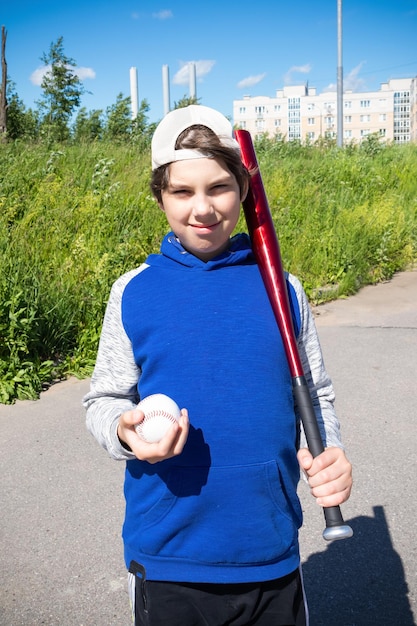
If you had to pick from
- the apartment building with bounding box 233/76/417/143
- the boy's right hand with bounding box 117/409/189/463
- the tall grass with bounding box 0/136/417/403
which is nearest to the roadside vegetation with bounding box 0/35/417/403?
the tall grass with bounding box 0/136/417/403

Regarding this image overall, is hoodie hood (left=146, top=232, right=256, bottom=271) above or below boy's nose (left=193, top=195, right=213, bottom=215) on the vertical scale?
below

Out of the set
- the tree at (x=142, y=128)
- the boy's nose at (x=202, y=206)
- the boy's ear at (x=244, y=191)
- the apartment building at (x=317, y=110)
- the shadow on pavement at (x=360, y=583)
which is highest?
the apartment building at (x=317, y=110)

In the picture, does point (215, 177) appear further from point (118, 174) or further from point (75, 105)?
point (75, 105)

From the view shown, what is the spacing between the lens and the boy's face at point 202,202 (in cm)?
150

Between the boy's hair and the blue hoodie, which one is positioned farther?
the boy's hair

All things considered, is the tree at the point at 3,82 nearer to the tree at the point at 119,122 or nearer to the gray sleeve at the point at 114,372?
the tree at the point at 119,122

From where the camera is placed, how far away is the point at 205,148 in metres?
1.49

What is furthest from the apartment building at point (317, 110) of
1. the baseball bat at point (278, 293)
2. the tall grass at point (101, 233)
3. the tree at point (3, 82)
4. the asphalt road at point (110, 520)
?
the baseball bat at point (278, 293)

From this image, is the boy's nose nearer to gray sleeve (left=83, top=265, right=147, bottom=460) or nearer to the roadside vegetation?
gray sleeve (left=83, top=265, right=147, bottom=460)

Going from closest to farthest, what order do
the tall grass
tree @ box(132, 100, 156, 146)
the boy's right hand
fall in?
the boy's right hand < the tall grass < tree @ box(132, 100, 156, 146)

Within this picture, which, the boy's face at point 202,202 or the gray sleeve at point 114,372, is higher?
the boy's face at point 202,202

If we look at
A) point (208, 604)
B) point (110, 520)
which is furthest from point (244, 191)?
point (110, 520)

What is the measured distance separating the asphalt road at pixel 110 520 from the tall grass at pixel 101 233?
0.48 meters

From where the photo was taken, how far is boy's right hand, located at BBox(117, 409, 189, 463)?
47.1 inches
